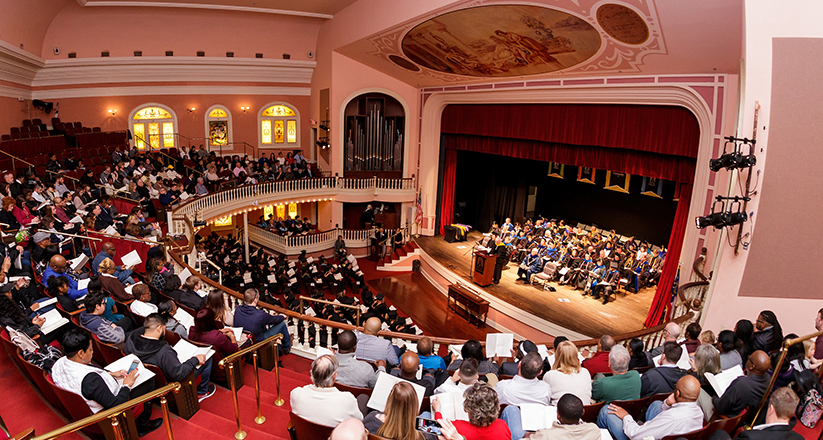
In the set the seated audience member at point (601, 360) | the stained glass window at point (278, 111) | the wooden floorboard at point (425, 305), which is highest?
the stained glass window at point (278, 111)

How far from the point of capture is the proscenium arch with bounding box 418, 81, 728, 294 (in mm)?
9344

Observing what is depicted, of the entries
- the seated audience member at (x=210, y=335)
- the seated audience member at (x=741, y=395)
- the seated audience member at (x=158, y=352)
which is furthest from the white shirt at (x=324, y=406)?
the seated audience member at (x=741, y=395)

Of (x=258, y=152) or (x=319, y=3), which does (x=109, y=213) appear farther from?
(x=258, y=152)

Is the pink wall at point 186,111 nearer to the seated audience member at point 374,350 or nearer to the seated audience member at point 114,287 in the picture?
the seated audience member at point 114,287

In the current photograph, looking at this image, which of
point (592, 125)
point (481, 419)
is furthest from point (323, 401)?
point (592, 125)

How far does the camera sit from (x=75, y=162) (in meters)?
11.9

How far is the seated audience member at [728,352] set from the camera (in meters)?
4.38

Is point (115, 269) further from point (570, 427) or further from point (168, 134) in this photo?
point (168, 134)

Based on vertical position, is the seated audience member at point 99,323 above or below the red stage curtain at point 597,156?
below

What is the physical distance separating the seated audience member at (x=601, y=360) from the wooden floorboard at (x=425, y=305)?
678 cm

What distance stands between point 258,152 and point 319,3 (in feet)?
23.6

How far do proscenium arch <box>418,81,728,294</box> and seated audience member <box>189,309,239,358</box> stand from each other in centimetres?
681

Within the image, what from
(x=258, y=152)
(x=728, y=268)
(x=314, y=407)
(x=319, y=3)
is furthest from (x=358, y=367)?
(x=258, y=152)

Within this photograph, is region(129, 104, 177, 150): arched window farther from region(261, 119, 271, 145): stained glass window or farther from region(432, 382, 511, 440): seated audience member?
region(432, 382, 511, 440): seated audience member
